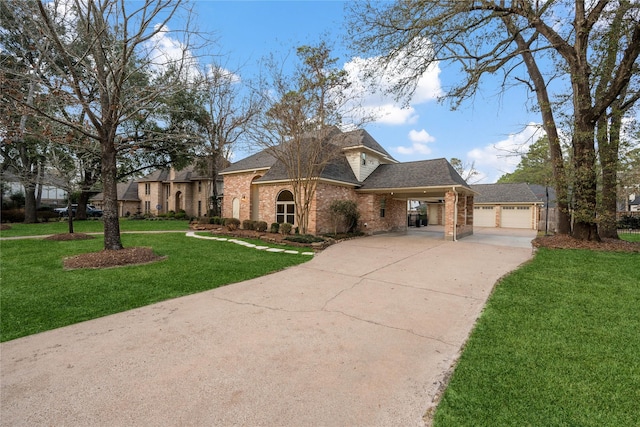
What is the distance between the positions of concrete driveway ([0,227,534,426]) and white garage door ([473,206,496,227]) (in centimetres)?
2294

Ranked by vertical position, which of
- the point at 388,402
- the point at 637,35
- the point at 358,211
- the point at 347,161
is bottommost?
the point at 388,402

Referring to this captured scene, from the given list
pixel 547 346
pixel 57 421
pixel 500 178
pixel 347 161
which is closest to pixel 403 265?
pixel 547 346

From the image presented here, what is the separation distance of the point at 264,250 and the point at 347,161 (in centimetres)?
869

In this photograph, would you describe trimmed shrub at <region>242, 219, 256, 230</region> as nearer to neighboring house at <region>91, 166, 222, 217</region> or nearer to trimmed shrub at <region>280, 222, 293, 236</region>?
trimmed shrub at <region>280, 222, 293, 236</region>

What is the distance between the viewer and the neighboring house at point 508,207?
23500 mm

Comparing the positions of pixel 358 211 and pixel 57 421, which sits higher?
pixel 358 211

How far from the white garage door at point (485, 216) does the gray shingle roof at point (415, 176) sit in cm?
1205

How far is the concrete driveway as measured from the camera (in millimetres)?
2340

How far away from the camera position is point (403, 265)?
325 inches

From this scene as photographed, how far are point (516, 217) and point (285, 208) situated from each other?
20.5m

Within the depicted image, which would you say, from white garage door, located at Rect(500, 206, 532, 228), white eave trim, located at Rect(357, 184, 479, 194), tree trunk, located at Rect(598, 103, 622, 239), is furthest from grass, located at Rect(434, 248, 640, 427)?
white garage door, located at Rect(500, 206, 532, 228)

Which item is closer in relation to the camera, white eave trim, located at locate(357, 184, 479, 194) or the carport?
white eave trim, located at locate(357, 184, 479, 194)

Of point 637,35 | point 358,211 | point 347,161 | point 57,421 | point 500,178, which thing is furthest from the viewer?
point 500,178

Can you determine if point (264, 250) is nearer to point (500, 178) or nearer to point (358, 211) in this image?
point (358, 211)
